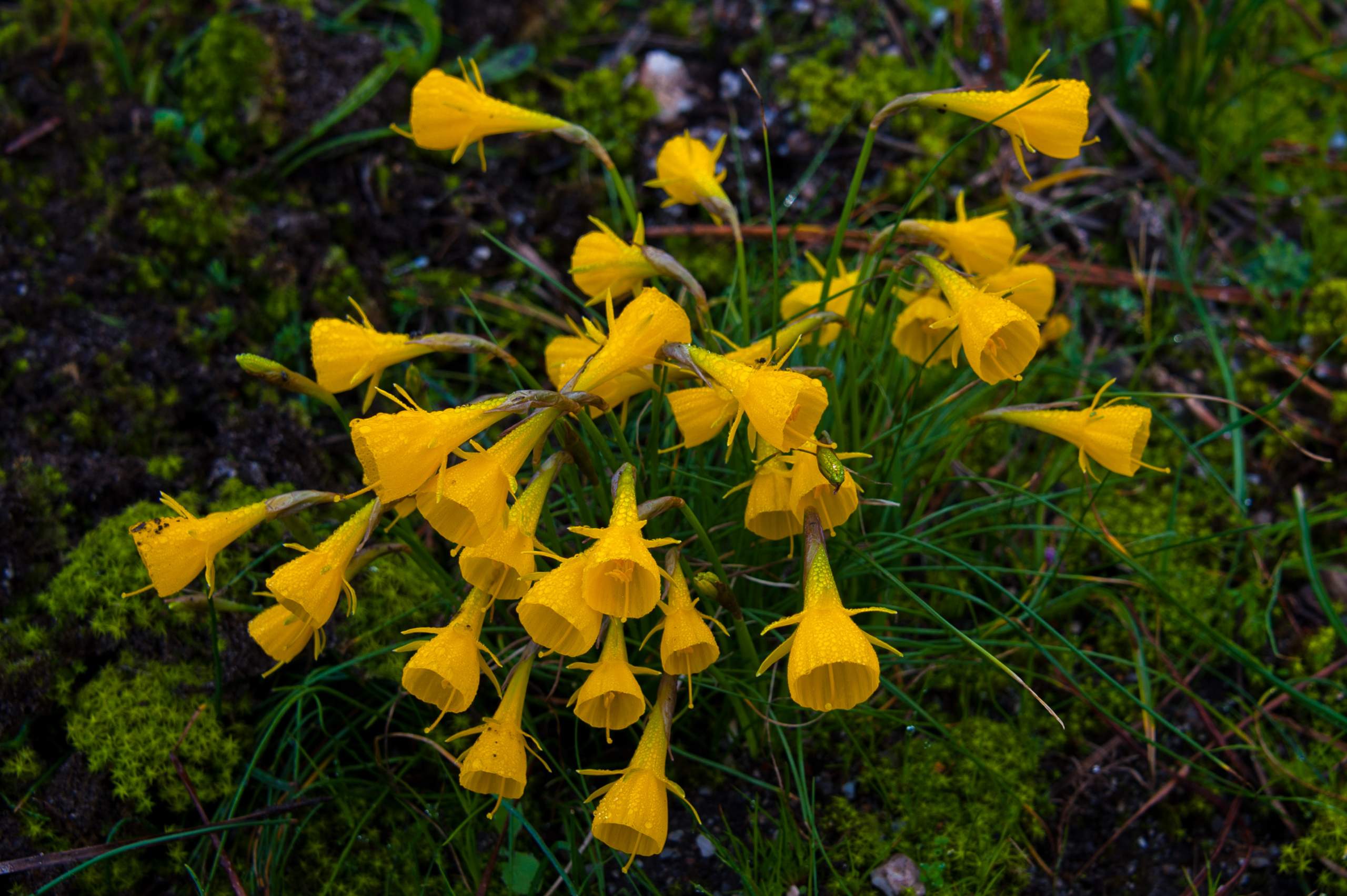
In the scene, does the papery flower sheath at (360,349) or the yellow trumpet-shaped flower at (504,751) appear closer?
the yellow trumpet-shaped flower at (504,751)

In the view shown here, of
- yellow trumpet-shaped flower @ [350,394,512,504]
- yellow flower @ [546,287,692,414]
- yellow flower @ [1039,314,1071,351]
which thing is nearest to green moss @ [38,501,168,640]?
yellow trumpet-shaped flower @ [350,394,512,504]

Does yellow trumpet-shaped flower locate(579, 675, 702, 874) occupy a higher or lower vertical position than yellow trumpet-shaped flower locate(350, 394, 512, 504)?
lower

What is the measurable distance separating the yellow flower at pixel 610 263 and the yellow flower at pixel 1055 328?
1648mm

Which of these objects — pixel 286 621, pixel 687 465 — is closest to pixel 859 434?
pixel 687 465

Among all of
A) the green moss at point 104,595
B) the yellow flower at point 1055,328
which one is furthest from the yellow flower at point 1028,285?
the green moss at point 104,595

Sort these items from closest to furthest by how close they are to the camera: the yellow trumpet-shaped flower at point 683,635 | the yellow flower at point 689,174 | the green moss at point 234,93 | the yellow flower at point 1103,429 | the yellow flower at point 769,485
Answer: the yellow trumpet-shaped flower at point 683,635, the yellow flower at point 769,485, the yellow flower at point 1103,429, the yellow flower at point 689,174, the green moss at point 234,93

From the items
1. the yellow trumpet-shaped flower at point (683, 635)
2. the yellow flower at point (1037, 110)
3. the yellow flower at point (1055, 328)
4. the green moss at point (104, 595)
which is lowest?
the green moss at point (104, 595)

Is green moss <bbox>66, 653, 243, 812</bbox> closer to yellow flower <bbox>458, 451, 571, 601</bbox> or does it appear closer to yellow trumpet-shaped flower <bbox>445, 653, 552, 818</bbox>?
yellow trumpet-shaped flower <bbox>445, 653, 552, 818</bbox>

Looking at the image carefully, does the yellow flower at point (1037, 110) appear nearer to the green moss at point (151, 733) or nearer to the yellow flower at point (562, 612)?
the yellow flower at point (562, 612)

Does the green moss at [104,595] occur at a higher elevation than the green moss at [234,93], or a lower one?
lower

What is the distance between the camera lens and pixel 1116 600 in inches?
106

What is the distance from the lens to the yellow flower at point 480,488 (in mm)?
1601

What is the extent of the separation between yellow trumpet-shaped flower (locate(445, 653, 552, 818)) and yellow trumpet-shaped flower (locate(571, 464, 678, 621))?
1.16ft

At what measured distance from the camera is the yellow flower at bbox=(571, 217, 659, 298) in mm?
2119
